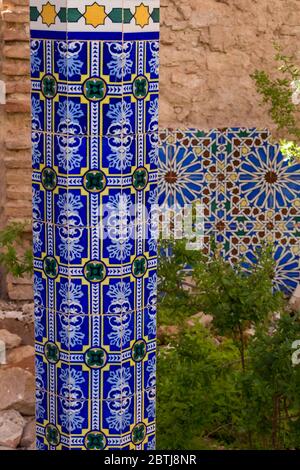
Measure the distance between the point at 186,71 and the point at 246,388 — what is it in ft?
8.50

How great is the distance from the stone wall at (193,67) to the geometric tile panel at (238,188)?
0.11m

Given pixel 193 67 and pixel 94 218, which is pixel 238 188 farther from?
pixel 94 218

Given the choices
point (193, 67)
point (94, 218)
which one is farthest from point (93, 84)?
point (193, 67)

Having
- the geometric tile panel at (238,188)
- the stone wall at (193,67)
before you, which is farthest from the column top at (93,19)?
the geometric tile panel at (238,188)

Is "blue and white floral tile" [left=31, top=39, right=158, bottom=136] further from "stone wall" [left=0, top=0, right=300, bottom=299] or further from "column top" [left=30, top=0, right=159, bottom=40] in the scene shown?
"stone wall" [left=0, top=0, right=300, bottom=299]

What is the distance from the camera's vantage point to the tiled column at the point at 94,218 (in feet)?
10.6

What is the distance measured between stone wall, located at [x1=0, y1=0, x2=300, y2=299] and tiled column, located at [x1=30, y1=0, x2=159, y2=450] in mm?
2622

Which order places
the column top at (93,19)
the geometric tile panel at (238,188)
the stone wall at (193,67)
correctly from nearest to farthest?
1. the column top at (93,19)
2. the stone wall at (193,67)
3. the geometric tile panel at (238,188)

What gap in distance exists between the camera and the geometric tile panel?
6105 mm

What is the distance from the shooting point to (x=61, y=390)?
3.46 metres

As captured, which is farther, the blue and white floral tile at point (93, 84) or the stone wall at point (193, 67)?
the stone wall at point (193, 67)

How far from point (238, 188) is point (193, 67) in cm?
74

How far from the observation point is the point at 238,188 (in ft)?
20.4

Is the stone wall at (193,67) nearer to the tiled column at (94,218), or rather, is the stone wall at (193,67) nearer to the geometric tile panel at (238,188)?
the geometric tile panel at (238,188)
